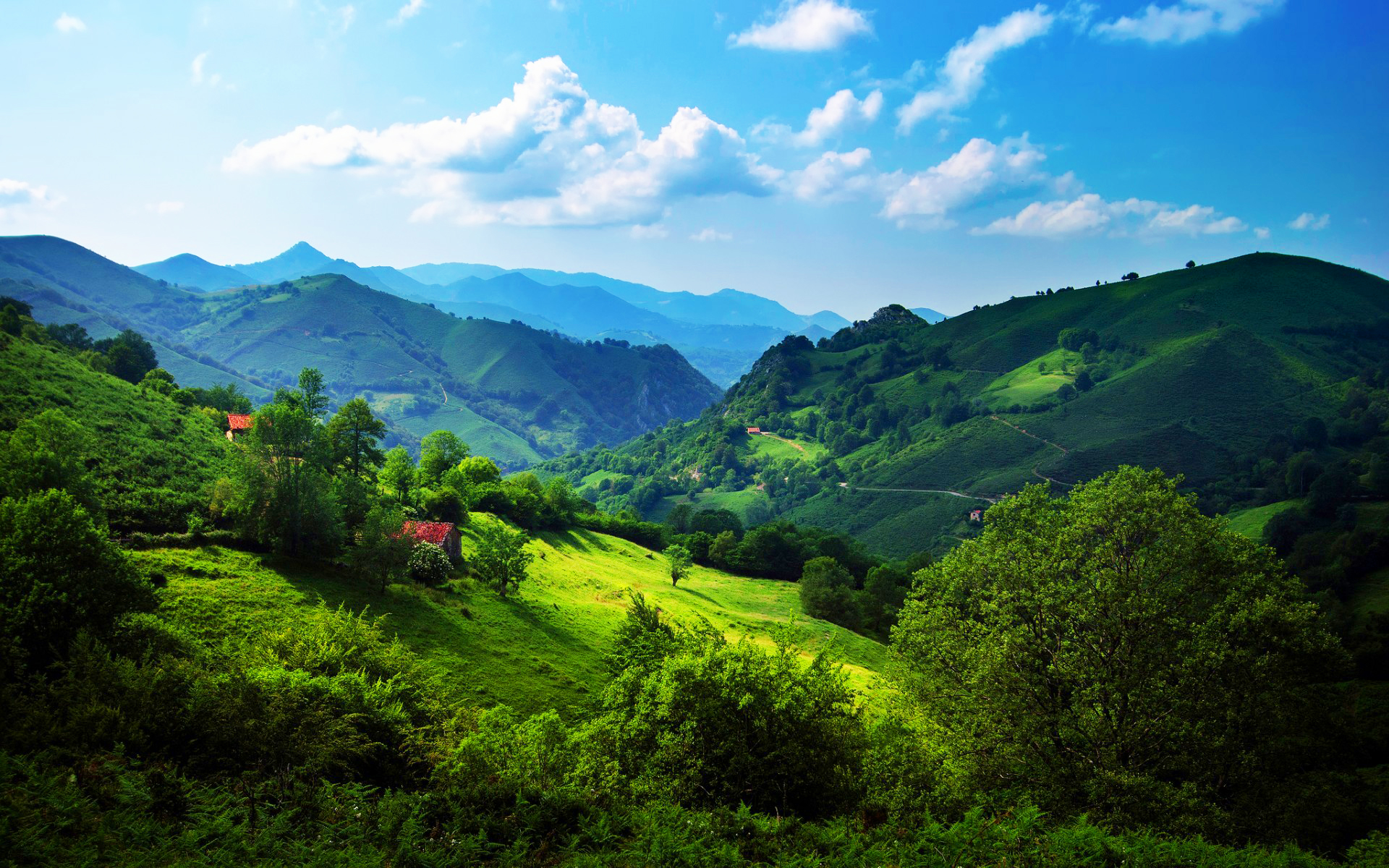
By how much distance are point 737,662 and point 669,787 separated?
4.26 meters

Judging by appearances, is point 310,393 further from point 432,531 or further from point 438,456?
point 438,456

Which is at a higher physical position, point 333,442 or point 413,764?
point 333,442

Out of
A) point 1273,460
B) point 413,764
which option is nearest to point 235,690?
point 413,764

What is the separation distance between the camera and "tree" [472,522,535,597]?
51.7m

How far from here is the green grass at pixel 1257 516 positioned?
12275 cm

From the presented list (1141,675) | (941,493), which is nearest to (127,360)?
(1141,675)

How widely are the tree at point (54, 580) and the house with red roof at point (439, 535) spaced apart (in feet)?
77.5

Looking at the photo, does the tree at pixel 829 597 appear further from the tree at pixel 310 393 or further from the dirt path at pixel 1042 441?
the dirt path at pixel 1042 441

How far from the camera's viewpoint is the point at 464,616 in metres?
43.8

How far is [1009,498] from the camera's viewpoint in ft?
107

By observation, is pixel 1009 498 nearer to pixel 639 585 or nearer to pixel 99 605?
pixel 99 605

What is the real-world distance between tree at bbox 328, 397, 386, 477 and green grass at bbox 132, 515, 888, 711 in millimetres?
12041

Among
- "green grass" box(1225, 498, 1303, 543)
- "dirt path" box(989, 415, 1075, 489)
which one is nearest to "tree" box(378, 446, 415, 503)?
"dirt path" box(989, 415, 1075, 489)

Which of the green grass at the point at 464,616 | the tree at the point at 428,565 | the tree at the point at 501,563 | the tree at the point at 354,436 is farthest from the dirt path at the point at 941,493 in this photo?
the tree at the point at 428,565
